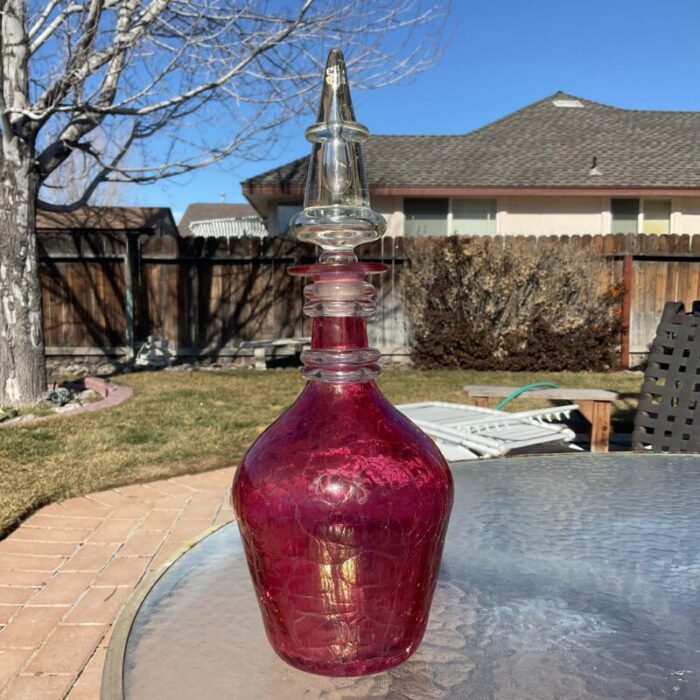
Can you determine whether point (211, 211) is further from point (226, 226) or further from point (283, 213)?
point (283, 213)

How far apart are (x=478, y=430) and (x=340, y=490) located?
3.20 meters

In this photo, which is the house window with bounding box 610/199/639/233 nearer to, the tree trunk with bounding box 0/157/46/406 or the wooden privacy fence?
the wooden privacy fence

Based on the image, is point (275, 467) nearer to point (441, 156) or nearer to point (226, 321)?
point (226, 321)

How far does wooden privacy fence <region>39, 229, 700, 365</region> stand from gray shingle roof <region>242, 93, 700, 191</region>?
322 centimetres

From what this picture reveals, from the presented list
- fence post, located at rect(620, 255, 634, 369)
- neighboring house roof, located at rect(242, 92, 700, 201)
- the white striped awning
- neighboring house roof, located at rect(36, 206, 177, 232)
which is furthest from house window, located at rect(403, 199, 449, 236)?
the white striped awning

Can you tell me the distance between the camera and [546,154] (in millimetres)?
13859

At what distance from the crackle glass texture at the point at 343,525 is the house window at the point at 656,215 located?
13673mm

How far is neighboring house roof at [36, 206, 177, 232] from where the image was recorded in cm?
1127

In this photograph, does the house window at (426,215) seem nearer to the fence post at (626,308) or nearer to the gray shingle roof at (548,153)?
the gray shingle roof at (548,153)

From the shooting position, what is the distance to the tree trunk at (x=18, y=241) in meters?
5.64

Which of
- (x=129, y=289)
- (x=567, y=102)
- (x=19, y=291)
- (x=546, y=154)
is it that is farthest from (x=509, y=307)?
(x=567, y=102)

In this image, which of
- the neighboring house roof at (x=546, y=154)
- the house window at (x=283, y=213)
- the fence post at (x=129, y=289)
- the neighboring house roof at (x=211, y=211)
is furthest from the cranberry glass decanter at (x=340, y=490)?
the neighboring house roof at (x=211, y=211)

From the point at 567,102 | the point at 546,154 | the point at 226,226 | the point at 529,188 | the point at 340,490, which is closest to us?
the point at 340,490

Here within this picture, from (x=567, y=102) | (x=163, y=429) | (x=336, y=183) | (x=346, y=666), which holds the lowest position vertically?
(x=163, y=429)
